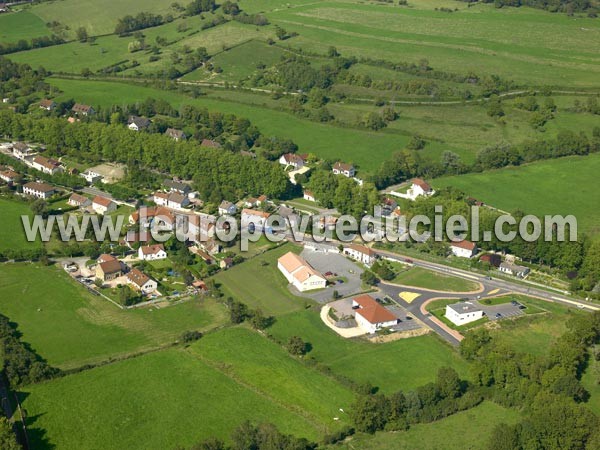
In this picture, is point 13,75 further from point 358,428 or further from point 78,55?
point 358,428

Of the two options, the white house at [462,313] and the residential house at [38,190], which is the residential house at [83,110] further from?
the white house at [462,313]

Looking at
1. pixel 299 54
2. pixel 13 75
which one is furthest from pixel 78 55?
pixel 299 54

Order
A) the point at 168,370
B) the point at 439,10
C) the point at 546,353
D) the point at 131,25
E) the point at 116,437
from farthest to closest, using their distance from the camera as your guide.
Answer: the point at 439,10 → the point at 131,25 → the point at 546,353 → the point at 168,370 → the point at 116,437

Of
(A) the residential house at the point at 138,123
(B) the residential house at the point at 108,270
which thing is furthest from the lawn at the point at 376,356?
(A) the residential house at the point at 138,123

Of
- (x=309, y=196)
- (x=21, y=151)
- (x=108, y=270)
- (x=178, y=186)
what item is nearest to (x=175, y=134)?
(x=178, y=186)

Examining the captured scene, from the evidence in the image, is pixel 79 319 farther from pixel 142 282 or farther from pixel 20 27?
pixel 20 27

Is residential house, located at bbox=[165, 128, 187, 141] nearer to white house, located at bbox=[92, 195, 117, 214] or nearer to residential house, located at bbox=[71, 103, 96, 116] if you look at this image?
residential house, located at bbox=[71, 103, 96, 116]
